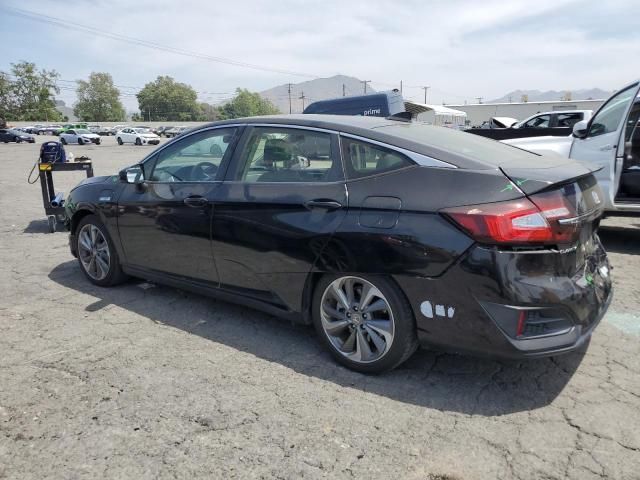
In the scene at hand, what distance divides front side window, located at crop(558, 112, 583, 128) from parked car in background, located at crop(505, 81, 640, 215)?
29.5 feet

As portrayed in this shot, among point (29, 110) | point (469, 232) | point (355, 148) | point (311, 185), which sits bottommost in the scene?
point (469, 232)

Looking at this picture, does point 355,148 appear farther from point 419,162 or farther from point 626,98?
point 626,98

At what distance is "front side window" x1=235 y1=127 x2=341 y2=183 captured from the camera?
3.33 metres

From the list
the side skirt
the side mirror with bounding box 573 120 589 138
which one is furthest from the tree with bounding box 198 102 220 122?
the side skirt

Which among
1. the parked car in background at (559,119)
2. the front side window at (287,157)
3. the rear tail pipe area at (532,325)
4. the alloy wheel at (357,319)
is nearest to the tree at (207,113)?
the parked car in background at (559,119)

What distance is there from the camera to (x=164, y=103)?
126 m

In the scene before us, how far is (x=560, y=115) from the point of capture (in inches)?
599

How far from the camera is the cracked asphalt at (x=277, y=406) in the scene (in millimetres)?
2381

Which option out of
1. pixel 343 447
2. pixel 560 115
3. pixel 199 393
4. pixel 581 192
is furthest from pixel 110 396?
pixel 560 115

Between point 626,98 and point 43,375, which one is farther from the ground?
point 626,98

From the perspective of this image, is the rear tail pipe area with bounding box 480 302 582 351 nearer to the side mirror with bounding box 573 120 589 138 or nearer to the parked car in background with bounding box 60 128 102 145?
the side mirror with bounding box 573 120 589 138

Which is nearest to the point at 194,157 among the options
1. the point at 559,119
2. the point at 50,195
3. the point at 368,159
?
the point at 368,159

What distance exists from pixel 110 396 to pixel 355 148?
6.93 ft

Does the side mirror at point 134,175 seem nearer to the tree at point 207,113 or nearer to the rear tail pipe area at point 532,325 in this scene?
the rear tail pipe area at point 532,325
